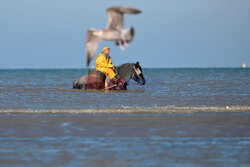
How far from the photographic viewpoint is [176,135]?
32.3ft

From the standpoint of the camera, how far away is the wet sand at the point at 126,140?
7504 millimetres

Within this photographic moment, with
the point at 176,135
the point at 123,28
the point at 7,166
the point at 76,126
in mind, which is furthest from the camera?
the point at 76,126

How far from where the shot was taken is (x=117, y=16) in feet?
28.4

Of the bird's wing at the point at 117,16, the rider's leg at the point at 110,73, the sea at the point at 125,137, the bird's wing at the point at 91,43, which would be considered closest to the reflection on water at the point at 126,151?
the sea at the point at 125,137

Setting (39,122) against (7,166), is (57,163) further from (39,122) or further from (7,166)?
(39,122)

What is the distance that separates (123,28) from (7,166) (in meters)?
2.83

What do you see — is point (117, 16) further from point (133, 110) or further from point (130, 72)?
point (130, 72)

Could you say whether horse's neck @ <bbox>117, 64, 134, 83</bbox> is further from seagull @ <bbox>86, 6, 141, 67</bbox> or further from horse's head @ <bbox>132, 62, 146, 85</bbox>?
seagull @ <bbox>86, 6, 141, 67</bbox>

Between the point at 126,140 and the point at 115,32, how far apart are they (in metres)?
2.16

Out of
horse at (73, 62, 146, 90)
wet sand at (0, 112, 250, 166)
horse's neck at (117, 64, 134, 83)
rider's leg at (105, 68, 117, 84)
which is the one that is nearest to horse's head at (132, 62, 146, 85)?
horse at (73, 62, 146, 90)

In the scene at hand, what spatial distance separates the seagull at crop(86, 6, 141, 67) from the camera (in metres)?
7.87

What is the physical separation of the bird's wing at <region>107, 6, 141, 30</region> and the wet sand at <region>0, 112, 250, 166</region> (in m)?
1.99

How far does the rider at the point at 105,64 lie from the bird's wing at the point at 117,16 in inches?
451

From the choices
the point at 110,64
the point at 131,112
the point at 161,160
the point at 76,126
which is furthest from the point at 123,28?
the point at 110,64
